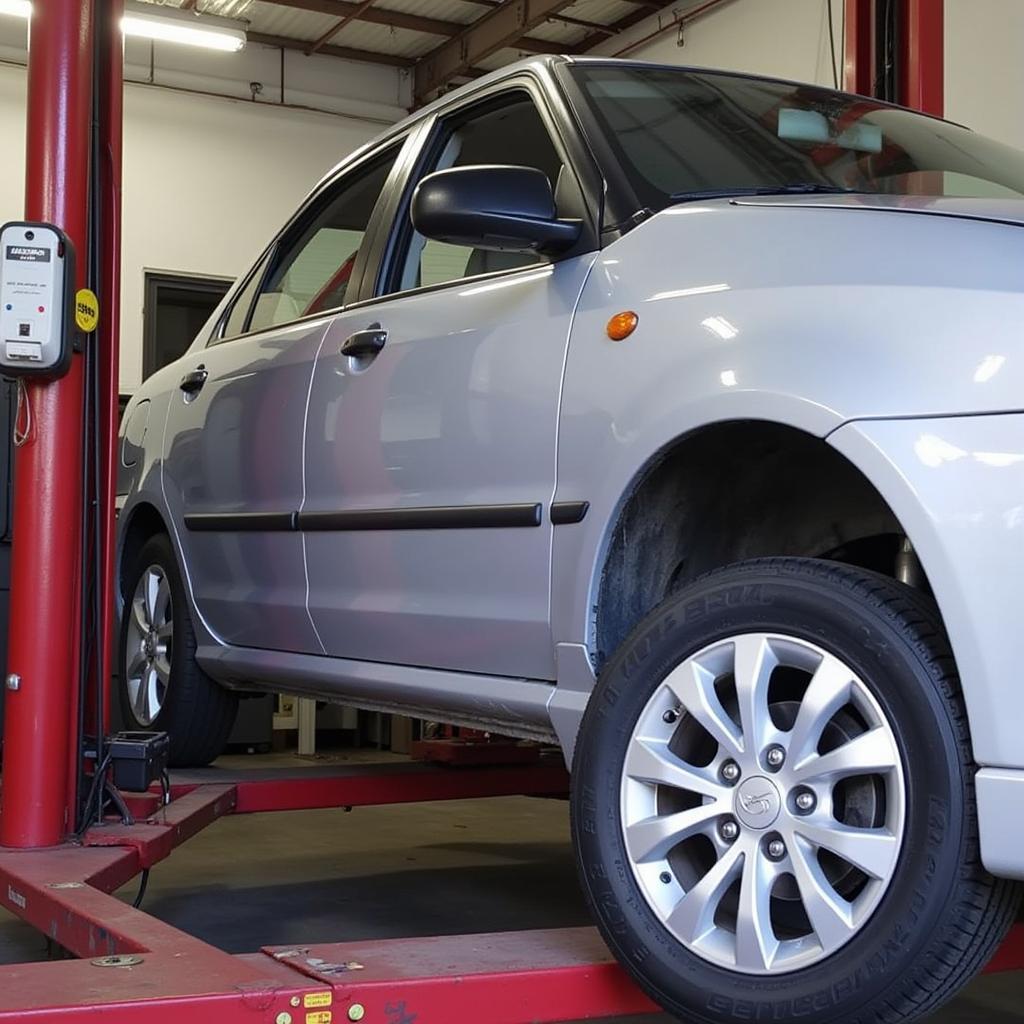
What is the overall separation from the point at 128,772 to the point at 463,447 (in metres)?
1.12

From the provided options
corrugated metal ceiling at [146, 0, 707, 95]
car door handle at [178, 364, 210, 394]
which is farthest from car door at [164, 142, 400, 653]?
corrugated metal ceiling at [146, 0, 707, 95]

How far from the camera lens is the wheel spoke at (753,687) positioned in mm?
1781

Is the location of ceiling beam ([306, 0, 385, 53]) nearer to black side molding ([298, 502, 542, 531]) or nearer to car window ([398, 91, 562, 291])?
car window ([398, 91, 562, 291])

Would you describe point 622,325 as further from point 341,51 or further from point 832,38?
point 341,51

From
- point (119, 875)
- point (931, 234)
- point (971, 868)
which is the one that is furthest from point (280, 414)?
point (971, 868)

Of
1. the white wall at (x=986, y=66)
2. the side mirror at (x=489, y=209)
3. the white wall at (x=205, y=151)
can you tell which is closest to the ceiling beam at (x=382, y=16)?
the white wall at (x=205, y=151)

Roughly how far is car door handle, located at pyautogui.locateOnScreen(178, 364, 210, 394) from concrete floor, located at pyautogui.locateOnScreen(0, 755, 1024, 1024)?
136cm

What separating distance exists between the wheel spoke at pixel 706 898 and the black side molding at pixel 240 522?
1514 mm

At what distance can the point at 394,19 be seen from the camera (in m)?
10.6

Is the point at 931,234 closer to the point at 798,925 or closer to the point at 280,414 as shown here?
the point at 798,925

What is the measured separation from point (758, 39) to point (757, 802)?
7.93 metres

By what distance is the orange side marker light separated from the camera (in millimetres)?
2182

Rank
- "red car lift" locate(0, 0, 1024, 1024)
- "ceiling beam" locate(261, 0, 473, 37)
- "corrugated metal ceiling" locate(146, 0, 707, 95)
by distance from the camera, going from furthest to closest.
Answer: "ceiling beam" locate(261, 0, 473, 37), "corrugated metal ceiling" locate(146, 0, 707, 95), "red car lift" locate(0, 0, 1024, 1024)

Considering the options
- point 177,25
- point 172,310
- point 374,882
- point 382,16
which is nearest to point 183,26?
point 177,25
